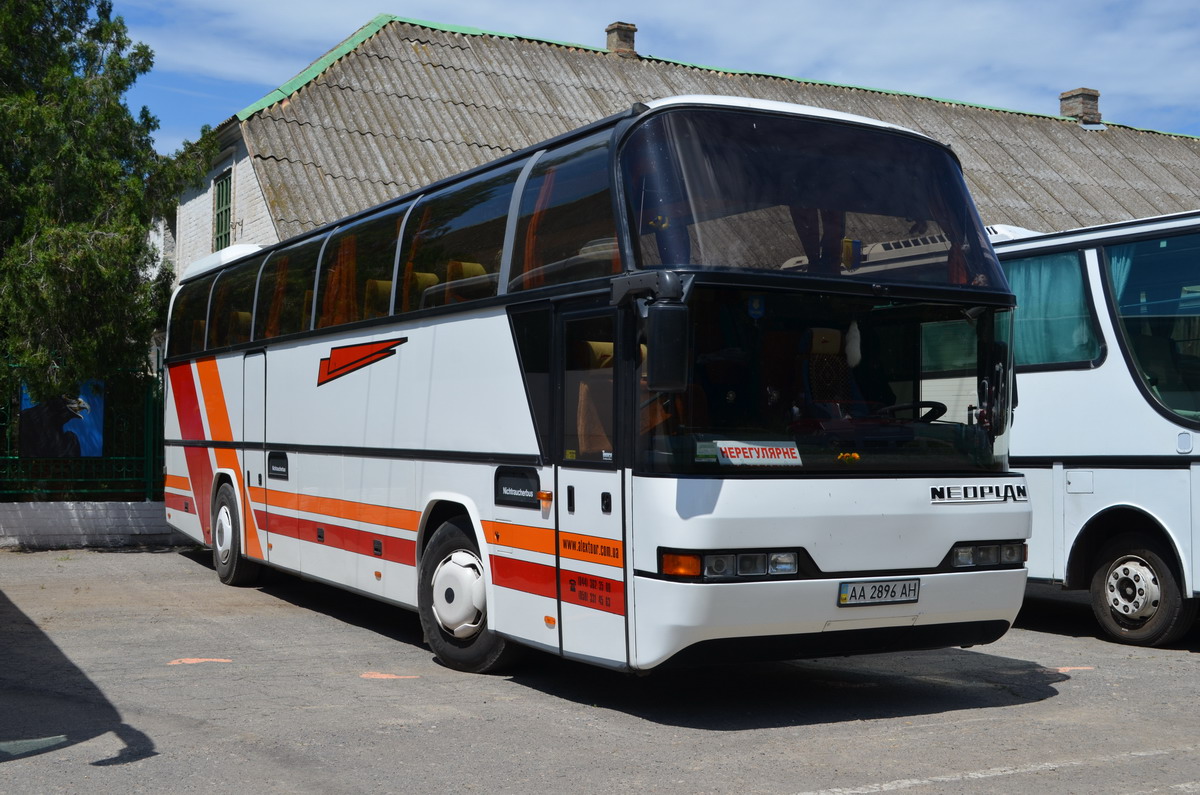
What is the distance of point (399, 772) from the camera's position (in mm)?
6137

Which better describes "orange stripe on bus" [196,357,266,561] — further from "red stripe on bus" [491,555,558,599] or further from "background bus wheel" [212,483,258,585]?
"red stripe on bus" [491,555,558,599]

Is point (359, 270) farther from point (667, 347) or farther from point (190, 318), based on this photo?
point (190, 318)

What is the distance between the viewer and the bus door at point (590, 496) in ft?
23.6

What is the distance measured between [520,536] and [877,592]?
2.20 metres

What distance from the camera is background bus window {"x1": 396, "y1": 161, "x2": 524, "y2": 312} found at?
8711 millimetres

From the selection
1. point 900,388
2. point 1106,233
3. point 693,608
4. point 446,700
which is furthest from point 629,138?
point 1106,233

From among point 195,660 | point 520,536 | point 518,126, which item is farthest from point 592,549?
point 518,126

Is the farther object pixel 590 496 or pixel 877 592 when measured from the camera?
pixel 590 496

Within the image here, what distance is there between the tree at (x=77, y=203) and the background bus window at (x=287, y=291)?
4.19 m

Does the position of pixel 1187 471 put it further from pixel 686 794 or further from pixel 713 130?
pixel 686 794

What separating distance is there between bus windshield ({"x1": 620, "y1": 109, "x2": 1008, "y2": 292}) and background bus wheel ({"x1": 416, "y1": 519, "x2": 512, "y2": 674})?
273 cm

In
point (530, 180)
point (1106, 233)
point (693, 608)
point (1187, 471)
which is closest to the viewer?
point (693, 608)

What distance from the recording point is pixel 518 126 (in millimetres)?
25406

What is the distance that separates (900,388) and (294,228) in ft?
48.3
